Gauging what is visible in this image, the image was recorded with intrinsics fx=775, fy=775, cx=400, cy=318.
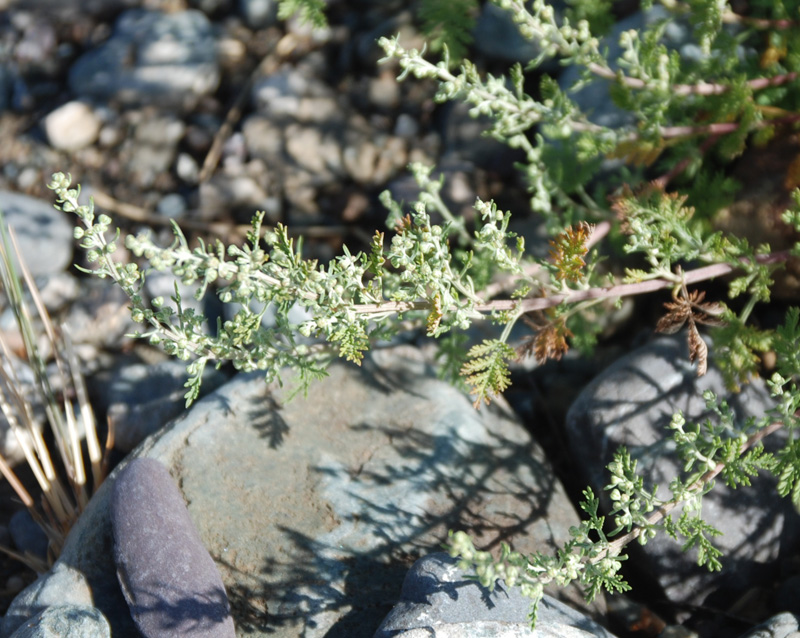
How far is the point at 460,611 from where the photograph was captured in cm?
296

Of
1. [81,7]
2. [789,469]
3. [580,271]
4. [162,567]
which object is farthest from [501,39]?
[162,567]

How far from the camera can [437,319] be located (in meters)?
2.74

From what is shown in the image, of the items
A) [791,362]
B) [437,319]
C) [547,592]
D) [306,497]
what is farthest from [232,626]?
[791,362]

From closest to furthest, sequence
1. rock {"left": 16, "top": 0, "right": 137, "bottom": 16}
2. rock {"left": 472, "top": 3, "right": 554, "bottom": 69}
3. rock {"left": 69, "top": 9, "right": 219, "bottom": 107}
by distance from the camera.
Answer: rock {"left": 472, "top": 3, "right": 554, "bottom": 69} < rock {"left": 69, "top": 9, "right": 219, "bottom": 107} < rock {"left": 16, "top": 0, "right": 137, "bottom": 16}

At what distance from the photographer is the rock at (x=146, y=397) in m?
4.14

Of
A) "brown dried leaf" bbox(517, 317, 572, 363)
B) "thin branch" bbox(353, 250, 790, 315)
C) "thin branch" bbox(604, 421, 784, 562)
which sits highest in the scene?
"thin branch" bbox(353, 250, 790, 315)

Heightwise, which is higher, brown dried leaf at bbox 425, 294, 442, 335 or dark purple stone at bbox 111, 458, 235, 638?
brown dried leaf at bbox 425, 294, 442, 335

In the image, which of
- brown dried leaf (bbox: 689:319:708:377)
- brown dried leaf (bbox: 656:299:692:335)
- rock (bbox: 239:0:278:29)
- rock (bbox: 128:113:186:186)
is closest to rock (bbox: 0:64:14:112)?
rock (bbox: 128:113:186:186)

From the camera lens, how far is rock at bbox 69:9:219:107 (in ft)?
17.9

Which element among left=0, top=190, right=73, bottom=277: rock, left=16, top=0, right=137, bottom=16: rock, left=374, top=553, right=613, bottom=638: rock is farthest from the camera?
left=16, top=0, right=137, bottom=16: rock

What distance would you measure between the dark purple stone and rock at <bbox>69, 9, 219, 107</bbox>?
310 cm

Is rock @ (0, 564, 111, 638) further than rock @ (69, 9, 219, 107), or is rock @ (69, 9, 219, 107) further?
rock @ (69, 9, 219, 107)

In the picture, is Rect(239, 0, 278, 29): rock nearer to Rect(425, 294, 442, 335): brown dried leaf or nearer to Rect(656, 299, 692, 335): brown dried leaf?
Rect(425, 294, 442, 335): brown dried leaf

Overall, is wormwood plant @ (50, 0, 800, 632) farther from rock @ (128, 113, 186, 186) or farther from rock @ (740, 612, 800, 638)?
rock @ (128, 113, 186, 186)
